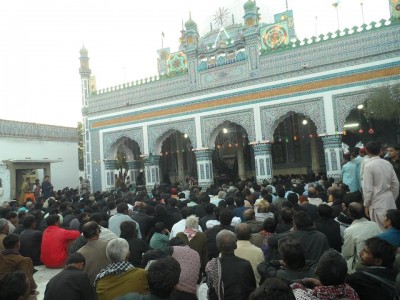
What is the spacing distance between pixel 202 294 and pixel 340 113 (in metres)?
10.8

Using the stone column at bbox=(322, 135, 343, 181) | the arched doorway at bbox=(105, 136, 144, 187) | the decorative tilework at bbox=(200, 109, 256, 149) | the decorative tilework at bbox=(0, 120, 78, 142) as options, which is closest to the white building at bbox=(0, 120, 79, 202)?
the decorative tilework at bbox=(0, 120, 78, 142)

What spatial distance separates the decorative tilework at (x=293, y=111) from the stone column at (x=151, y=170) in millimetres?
5196

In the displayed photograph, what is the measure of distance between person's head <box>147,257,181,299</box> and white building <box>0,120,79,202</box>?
13054 mm

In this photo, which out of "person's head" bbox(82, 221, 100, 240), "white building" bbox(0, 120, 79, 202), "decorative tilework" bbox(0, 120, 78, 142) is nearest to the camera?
"person's head" bbox(82, 221, 100, 240)

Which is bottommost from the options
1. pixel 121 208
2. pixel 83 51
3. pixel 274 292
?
pixel 274 292

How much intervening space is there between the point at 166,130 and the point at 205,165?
2.42m

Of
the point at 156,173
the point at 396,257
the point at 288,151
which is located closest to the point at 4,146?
the point at 156,173

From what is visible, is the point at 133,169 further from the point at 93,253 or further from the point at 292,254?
the point at 292,254

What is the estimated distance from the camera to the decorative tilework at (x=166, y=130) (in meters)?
15.2

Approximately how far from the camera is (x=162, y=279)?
2.03 meters

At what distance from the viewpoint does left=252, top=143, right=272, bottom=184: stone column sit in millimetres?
13516

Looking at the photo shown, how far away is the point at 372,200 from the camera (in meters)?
3.86

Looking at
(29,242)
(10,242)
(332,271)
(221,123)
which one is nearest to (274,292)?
(332,271)

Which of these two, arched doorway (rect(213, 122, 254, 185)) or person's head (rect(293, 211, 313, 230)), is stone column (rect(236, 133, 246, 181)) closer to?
arched doorway (rect(213, 122, 254, 185))
